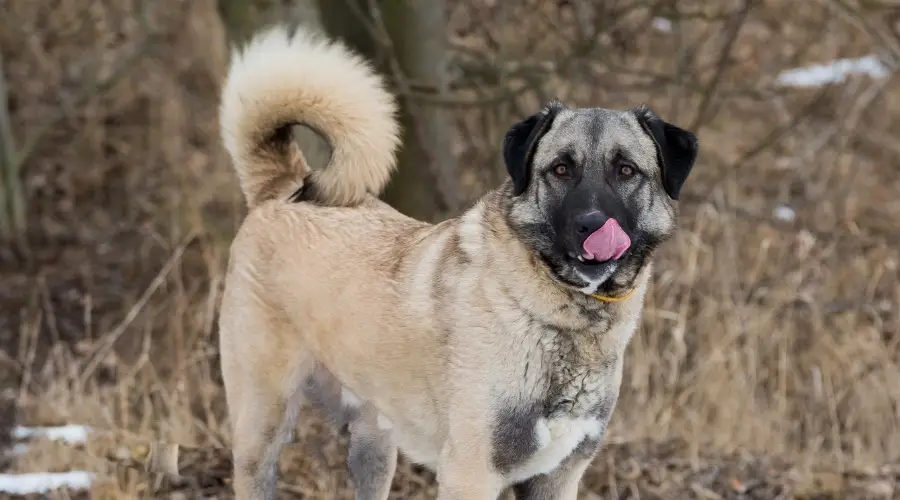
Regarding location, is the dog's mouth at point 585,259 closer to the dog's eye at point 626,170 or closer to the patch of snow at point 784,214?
the dog's eye at point 626,170

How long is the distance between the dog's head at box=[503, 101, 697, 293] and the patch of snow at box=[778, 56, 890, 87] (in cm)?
510

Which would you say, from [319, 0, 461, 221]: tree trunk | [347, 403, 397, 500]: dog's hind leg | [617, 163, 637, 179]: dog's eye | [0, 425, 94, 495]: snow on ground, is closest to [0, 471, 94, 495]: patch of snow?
[0, 425, 94, 495]: snow on ground

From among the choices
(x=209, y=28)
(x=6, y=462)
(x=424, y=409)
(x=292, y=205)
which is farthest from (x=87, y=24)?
(x=424, y=409)

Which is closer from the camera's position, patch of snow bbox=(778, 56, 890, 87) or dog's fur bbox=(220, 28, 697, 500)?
dog's fur bbox=(220, 28, 697, 500)

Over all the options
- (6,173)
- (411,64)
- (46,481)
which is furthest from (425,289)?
(6,173)

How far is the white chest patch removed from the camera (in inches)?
133

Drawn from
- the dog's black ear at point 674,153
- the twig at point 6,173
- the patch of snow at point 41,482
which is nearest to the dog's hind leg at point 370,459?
the patch of snow at point 41,482

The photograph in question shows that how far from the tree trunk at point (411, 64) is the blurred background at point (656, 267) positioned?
0.03 ft

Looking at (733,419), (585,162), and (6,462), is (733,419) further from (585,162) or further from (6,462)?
(6,462)

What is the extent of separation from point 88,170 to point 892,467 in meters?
7.02

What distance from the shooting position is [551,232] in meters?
3.38

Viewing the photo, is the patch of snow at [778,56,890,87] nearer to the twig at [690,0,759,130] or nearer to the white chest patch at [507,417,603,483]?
the twig at [690,0,759,130]

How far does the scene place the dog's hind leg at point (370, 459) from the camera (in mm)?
4305

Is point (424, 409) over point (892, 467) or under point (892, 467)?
over
